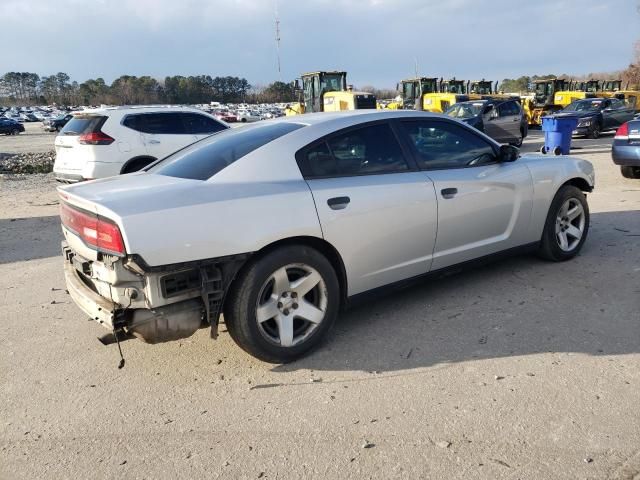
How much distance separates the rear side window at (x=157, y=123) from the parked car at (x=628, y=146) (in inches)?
313

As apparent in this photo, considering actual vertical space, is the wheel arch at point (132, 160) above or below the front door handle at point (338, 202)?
below

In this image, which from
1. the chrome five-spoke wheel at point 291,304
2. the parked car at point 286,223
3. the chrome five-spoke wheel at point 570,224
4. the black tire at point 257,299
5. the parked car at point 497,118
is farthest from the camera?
the parked car at point 497,118

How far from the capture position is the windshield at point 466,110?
58.4ft

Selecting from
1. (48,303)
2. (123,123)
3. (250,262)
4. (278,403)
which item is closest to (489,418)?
(278,403)

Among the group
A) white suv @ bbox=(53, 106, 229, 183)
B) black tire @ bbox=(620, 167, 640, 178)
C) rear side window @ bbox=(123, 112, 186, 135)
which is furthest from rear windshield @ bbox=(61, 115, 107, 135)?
black tire @ bbox=(620, 167, 640, 178)

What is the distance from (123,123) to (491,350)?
Result: 7736mm

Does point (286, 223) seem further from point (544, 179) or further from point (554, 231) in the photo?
point (554, 231)

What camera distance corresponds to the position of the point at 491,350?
356 centimetres

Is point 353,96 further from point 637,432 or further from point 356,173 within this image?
point 637,432

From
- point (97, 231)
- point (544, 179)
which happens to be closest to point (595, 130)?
point (544, 179)

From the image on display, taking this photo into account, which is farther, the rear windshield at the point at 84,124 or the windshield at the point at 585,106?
the windshield at the point at 585,106

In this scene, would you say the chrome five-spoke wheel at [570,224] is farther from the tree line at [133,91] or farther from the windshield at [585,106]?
the tree line at [133,91]

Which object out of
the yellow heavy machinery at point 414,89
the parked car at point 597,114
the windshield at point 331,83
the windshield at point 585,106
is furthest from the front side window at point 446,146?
the yellow heavy machinery at point 414,89

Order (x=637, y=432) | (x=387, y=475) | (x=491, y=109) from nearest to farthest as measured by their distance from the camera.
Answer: (x=387, y=475) → (x=637, y=432) → (x=491, y=109)
